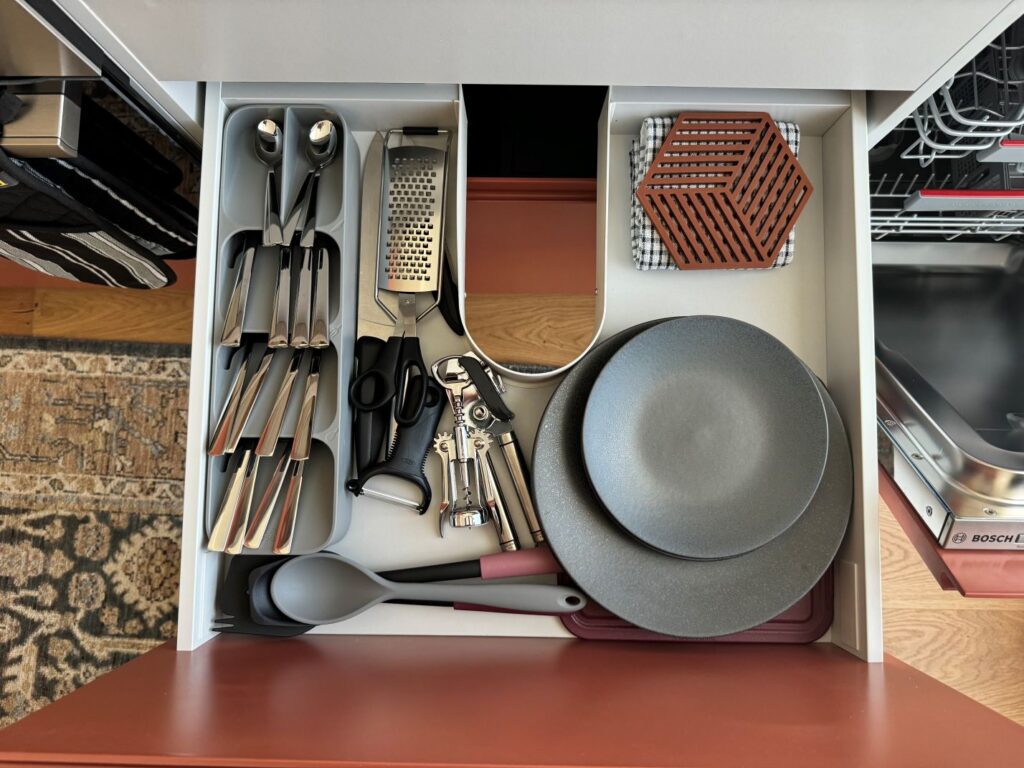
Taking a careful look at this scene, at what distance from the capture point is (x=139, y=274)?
1106mm

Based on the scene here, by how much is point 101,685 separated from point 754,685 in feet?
2.05

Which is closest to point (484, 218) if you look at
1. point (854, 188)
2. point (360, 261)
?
point (360, 261)

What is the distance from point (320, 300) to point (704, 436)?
459mm

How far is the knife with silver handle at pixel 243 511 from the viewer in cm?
77

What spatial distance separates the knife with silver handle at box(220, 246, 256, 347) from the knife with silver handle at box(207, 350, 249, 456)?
0.14 ft

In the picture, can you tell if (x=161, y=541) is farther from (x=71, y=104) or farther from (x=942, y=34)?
(x=942, y=34)

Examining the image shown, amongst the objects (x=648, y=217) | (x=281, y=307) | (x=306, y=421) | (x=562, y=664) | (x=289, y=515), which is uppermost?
(x=648, y=217)

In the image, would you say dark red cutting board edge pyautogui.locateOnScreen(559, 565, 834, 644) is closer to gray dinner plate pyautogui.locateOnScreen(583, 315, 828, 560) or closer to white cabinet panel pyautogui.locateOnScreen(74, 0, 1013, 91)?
gray dinner plate pyautogui.locateOnScreen(583, 315, 828, 560)

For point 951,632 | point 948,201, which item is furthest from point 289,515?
point 951,632

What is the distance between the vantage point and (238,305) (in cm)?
79

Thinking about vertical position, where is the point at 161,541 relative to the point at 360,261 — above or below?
below

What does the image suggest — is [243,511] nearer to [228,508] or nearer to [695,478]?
[228,508]

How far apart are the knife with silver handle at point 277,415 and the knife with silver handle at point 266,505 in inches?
1.2

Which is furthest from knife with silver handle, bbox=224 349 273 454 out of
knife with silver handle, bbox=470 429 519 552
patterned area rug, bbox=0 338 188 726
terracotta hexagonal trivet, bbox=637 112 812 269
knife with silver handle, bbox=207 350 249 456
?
patterned area rug, bbox=0 338 188 726
